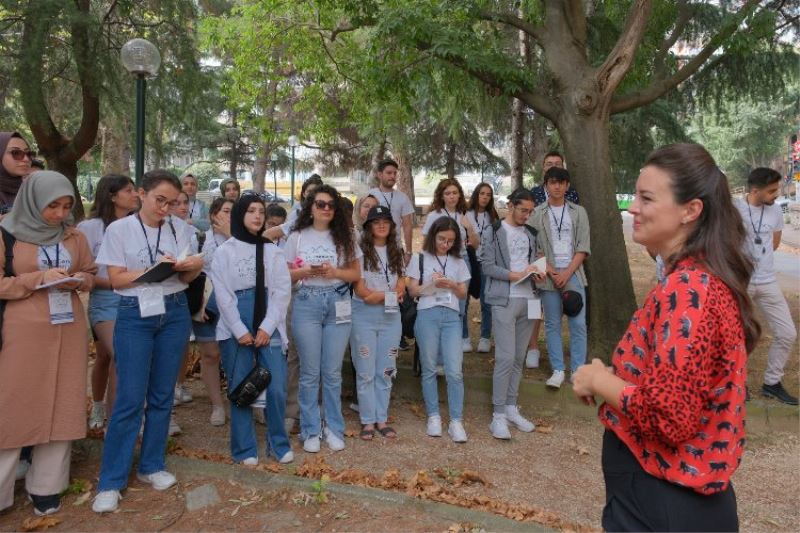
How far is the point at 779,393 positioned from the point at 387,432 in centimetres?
384

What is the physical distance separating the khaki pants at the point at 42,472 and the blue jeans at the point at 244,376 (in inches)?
44.9

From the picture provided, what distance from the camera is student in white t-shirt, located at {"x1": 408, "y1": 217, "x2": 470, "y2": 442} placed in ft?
18.2

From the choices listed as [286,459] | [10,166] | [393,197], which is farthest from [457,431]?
[10,166]

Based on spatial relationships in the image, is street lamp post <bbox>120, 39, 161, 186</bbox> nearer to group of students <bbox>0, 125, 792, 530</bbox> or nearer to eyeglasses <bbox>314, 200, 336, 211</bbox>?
group of students <bbox>0, 125, 792, 530</bbox>

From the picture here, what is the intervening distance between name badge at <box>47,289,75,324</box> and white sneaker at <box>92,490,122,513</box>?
1.13 metres

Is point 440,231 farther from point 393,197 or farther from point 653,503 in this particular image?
point 653,503

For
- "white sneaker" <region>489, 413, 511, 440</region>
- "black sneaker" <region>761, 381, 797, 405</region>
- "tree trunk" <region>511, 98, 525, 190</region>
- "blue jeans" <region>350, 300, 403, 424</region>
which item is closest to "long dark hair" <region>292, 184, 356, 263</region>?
"blue jeans" <region>350, 300, 403, 424</region>

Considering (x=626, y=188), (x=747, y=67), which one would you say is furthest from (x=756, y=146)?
(x=747, y=67)

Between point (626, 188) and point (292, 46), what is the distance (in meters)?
9.04

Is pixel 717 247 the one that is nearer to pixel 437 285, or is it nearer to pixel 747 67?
pixel 437 285

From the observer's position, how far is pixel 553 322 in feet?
20.7

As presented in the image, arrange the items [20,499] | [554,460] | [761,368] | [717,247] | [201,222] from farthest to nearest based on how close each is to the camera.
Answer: [201,222] < [761,368] < [554,460] < [20,499] < [717,247]

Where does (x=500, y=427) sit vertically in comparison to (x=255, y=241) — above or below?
below

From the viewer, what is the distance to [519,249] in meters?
5.97
